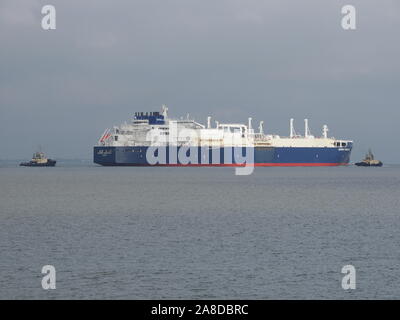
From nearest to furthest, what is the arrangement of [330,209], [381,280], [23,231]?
[381,280]
[23,231]
[330,209]

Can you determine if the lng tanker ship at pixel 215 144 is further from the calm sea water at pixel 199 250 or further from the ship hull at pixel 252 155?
the calm sea water at pixel 199 250

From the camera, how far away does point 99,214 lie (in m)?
39.1

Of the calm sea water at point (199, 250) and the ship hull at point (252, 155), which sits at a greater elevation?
the ship hull at point (252, 155)

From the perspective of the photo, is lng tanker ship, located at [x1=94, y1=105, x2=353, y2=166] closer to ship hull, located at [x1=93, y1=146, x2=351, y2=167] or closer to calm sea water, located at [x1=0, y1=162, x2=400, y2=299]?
ship hull, located at [x1=93, y1=146, x2=351, y2=167]

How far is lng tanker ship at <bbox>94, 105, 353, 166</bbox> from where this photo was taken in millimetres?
116938

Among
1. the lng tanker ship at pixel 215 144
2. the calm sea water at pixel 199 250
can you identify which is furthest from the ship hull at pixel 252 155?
the calm sea water at pixel 199 250

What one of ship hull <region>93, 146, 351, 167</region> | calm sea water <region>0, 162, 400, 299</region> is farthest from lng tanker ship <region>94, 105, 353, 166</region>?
calm sea water <region>0, 162, 400, 299</region>

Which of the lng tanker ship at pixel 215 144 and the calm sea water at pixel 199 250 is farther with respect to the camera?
the lng tanker ship at pixel 215 144

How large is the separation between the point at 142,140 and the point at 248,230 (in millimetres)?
86976

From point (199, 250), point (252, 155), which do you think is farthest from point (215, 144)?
point (199, 250)

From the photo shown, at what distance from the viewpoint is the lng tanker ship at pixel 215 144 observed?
11694 cm
